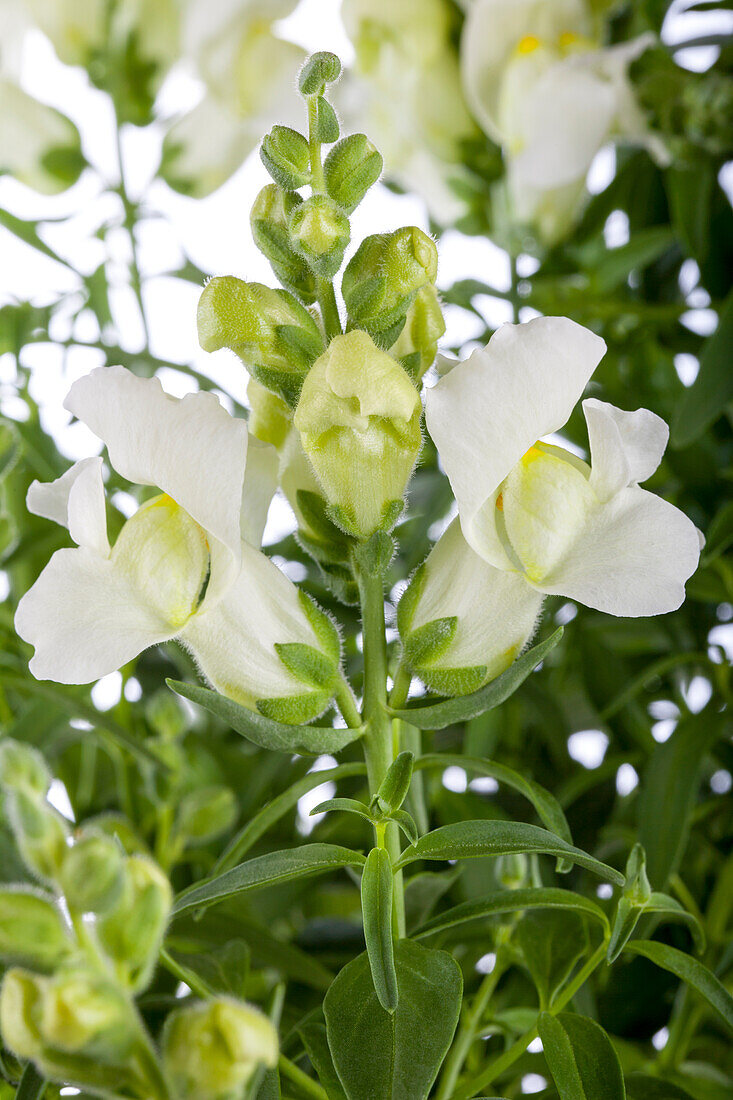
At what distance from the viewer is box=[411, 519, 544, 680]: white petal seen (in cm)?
42

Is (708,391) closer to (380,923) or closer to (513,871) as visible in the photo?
(513,871)

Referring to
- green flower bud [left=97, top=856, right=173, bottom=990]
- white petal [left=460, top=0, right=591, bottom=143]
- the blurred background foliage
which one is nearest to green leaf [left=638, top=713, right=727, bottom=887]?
the blurred background foliage

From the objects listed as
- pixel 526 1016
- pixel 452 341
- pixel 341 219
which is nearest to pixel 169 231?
pixel 452 341

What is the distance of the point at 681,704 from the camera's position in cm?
76

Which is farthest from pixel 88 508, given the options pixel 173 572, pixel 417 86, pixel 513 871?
pixel 417 86

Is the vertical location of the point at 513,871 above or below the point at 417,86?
below

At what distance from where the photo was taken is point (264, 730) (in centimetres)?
38

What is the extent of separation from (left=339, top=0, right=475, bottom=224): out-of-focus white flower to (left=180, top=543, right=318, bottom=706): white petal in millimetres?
649

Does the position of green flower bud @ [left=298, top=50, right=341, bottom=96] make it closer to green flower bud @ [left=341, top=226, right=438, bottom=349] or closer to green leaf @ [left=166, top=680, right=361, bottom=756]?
green flower bud @ [left=341, top=226, right=438, bottom=349]

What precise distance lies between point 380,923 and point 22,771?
13 cm

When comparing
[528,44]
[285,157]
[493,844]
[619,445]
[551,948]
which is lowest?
[551,948]

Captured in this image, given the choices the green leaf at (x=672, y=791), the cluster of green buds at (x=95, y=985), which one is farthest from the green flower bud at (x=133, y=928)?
the green leaf at (x=672, y=791)

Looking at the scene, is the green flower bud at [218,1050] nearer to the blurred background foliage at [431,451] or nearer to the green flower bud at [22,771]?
the green flower bud at [22,771]

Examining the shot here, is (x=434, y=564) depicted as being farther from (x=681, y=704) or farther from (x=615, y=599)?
(x=681, y=704)
